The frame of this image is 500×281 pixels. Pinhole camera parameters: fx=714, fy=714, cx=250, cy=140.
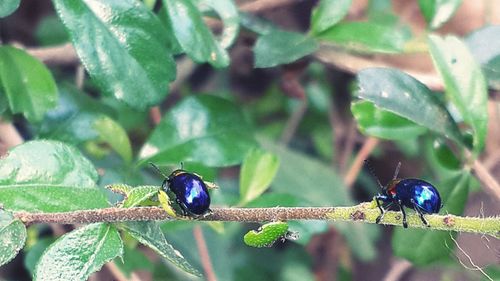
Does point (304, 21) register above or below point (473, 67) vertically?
below

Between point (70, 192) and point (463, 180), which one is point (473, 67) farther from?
point (70, 192)

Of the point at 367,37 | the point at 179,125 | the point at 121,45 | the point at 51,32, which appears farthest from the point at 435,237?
the point at 51,32

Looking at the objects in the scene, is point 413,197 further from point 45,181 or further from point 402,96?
point 45,181

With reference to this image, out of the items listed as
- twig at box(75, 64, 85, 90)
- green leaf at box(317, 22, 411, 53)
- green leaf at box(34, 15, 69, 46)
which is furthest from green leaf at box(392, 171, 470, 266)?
green leaf at box(34, 15, 69, 46)

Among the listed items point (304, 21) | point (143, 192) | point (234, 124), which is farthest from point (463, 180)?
point (304, 21)

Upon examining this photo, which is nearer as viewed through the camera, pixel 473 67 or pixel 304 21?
pixel 473 67

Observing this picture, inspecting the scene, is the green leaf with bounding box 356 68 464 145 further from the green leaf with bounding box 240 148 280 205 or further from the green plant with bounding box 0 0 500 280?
the green leaf with bounding box 240 148 280 205
